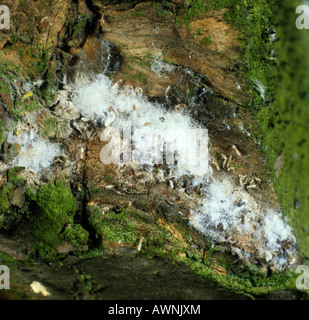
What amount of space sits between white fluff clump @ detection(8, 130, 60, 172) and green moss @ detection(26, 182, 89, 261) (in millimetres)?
275

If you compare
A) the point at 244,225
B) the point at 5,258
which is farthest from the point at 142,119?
the point at 5,258

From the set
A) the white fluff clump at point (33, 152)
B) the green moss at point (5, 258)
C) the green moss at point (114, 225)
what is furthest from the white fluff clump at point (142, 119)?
the green moss at point (5, 258)

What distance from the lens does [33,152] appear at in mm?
3432

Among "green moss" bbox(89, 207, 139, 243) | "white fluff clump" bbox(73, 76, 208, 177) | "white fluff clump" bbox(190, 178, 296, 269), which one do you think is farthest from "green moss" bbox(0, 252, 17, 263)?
"white fluff clump" bbox(190, 178, 296, 269)

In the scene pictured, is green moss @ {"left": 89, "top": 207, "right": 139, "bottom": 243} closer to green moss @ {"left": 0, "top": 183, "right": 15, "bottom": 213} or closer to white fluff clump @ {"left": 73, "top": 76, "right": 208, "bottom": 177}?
white fluff clump @ {"left": 73, "top": 76, "right": 208, "bottom": 177}

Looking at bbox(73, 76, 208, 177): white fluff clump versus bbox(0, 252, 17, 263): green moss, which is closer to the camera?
bbox(0, 252, 17, 263): green moss

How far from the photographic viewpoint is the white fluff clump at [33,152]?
135 inches

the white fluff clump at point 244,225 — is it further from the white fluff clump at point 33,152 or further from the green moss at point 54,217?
the white fluff clump at point 33,152

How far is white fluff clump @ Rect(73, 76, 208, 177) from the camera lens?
3.34 m

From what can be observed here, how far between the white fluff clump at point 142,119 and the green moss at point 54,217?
38.0 inches

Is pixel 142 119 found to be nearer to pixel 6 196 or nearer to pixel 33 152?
pixel 33 152

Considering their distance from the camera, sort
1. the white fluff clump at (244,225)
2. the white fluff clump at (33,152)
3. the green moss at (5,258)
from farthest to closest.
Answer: the white fluff clump at (33,152) < the white fluff clump at (244,225) < the green moss at (5,258)

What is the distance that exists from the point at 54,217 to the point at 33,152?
Result: 31.5 inches

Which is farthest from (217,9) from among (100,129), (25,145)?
(25,145)
